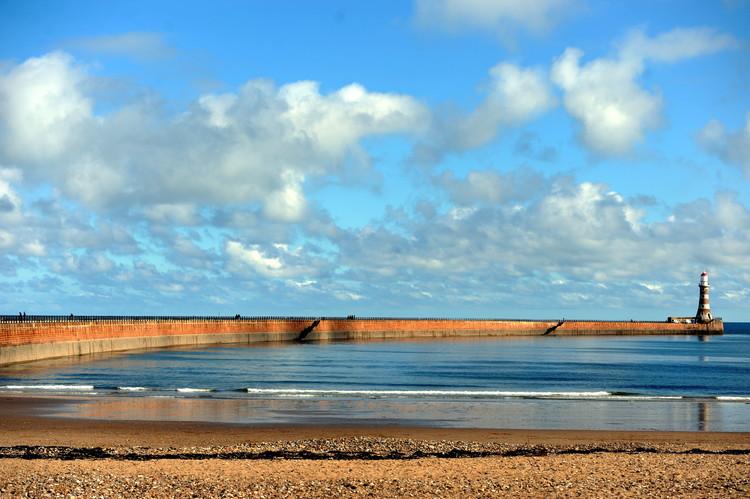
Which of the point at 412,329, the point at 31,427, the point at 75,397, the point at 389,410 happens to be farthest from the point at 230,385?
the point at 412,329

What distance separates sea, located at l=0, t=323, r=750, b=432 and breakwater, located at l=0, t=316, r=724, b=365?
5.36 ft

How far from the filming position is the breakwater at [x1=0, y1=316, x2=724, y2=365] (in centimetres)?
5004

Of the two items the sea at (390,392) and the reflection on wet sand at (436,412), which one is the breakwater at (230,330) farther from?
the reflection on wet sand at (436,412)

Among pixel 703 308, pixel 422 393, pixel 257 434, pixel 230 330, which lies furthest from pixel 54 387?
pixel 703 308

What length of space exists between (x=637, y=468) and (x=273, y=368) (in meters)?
35.3

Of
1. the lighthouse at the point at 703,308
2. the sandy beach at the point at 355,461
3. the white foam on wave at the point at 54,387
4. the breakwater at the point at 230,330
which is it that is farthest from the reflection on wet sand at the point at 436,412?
the lighthouse at the point at 703,308

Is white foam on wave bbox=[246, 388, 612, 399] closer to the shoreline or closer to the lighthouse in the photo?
Answer: the shoreline

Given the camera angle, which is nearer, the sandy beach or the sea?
the sandy beach

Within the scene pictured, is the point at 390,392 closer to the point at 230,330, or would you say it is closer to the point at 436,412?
the point at 436,412

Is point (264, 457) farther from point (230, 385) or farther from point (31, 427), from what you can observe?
point (230, 385)

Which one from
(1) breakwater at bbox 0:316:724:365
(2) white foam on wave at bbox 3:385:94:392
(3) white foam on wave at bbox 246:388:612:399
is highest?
(1) breakwater at bbox 0:316:724:365

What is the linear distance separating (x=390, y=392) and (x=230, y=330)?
2110 inches

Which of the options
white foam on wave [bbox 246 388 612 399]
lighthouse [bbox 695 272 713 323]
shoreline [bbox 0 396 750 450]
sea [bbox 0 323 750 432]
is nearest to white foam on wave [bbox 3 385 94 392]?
sea [bbox 0 323 750 432]

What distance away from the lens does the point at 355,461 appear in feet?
55.9
